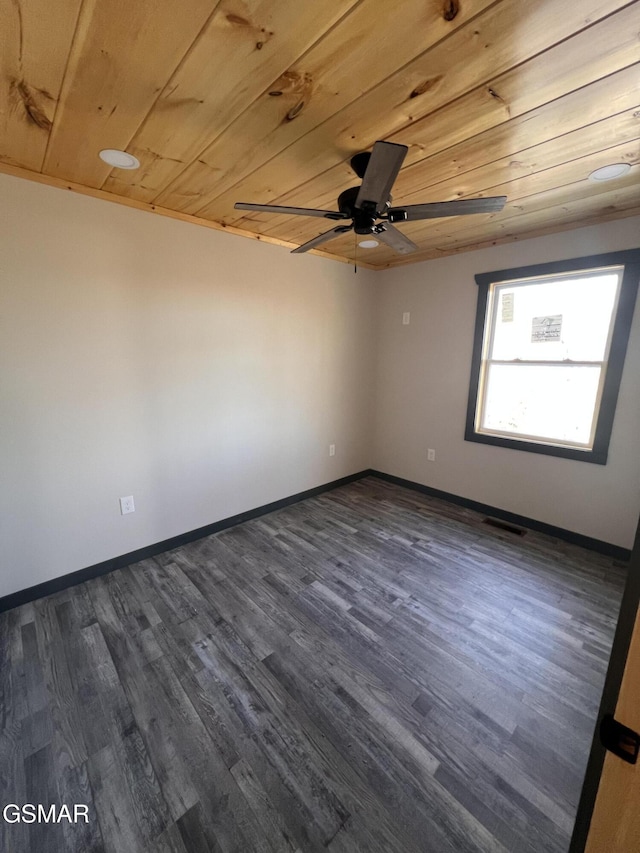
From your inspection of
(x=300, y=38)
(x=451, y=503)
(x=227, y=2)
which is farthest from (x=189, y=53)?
(x=451, y=503)

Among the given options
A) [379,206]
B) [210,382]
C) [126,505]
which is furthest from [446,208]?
[126,505]

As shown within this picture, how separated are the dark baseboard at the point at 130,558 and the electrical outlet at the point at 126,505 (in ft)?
1.02

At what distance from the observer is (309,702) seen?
146 cm

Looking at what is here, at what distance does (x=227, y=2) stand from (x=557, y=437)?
318 cm

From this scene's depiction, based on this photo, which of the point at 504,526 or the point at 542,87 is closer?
the point at 542,87

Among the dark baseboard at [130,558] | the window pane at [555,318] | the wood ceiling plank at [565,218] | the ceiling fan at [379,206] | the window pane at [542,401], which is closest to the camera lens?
the ceiling fan at [379,206]

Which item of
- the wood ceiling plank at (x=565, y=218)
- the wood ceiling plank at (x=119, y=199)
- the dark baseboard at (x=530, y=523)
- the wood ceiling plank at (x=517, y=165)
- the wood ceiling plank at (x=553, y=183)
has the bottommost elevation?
the dark baseboard at (x=530, y=523)

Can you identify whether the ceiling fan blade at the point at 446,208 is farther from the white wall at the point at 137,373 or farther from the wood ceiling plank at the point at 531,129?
the white wall at the point at 137,373

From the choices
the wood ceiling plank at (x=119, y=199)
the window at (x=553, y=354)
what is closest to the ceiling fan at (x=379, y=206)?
the wood ceiling plank at (x=119, y=199)

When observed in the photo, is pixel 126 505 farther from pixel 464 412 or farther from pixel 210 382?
pixel 464 412

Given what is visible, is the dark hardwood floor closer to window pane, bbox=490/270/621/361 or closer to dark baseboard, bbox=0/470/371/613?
dark baseboard, bbox=0/470/371/613

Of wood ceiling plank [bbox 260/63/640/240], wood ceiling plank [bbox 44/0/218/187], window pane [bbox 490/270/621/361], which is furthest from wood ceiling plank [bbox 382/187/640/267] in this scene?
wood ceiling plank [bbox 44/0/218/187]

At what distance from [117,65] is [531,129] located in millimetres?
1636

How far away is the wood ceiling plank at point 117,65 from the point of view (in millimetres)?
961
